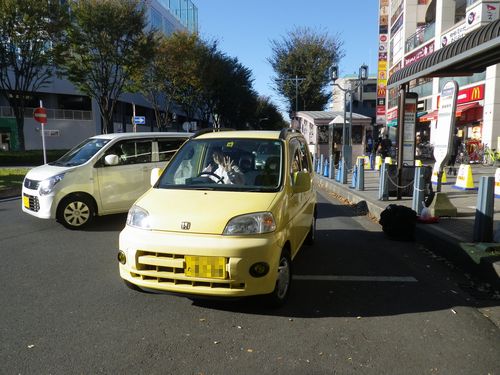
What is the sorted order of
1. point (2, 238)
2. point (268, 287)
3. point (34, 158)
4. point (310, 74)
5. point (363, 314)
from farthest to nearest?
point (310, 74) → point (34, 158) → point (2, 238) → point (363, 314) → point (268, 287)

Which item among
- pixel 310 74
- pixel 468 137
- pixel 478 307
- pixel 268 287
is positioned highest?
pixel 310 74

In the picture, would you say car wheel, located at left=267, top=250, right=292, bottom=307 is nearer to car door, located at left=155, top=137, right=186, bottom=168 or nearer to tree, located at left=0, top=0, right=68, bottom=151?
car door, located at left=155, top=137, right=186, bottom=168

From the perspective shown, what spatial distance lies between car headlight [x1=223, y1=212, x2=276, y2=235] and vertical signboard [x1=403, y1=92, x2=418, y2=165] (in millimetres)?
7283

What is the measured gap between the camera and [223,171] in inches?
182

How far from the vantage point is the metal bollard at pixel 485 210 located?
5.51 meters

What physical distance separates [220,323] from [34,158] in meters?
25.5

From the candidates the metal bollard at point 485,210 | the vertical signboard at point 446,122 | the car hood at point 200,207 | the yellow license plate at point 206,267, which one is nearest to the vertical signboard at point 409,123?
the vertical signboard at point 446,122

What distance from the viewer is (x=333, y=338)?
11.1 feet

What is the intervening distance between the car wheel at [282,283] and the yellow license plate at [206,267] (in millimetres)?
561

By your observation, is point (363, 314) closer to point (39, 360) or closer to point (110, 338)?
point (110, 338)

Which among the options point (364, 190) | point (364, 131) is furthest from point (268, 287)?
point (364, 131)

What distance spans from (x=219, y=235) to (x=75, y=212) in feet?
15.6

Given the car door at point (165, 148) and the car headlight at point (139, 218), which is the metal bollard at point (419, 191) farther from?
the car headlight at point (139, 218)

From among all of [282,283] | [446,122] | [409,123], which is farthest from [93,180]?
[409,123]
